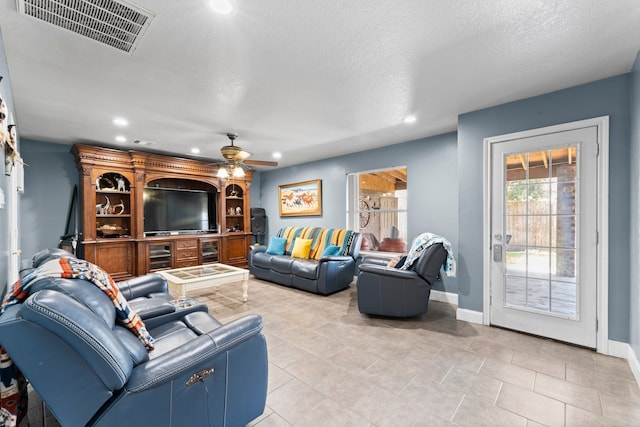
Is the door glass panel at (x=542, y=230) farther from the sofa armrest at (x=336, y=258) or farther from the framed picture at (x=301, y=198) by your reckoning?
the framed picture at (x=301, y=198)

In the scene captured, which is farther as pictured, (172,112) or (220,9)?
(172,112)

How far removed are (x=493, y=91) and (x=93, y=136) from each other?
212 inches

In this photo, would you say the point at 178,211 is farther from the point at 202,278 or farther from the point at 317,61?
the point at 317,61

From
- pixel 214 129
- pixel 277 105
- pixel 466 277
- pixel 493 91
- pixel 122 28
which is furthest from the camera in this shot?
pixel 214 129

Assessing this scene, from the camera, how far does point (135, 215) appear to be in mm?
4992

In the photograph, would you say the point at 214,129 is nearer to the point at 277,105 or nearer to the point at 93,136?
Result: the point at 277,105

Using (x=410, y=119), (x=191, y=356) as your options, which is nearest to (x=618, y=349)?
(x=410, y=119)

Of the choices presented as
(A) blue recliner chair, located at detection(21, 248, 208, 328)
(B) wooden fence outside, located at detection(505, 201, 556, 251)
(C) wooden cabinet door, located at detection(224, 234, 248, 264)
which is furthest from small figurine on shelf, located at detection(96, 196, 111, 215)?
(B) wooden fence outside, located at detection(505, 201, 556, 251)

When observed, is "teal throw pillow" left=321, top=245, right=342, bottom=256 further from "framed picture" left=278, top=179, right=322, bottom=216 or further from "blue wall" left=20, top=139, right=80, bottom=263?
"blue wall" left=20, top=139, right=80, bottom=263

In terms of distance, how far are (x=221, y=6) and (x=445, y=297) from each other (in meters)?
4.27

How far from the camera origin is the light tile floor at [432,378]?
174 centimetres

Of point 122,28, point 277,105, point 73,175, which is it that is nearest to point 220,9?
point 122,28

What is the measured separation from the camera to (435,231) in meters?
4.24

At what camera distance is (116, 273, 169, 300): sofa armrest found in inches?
107
